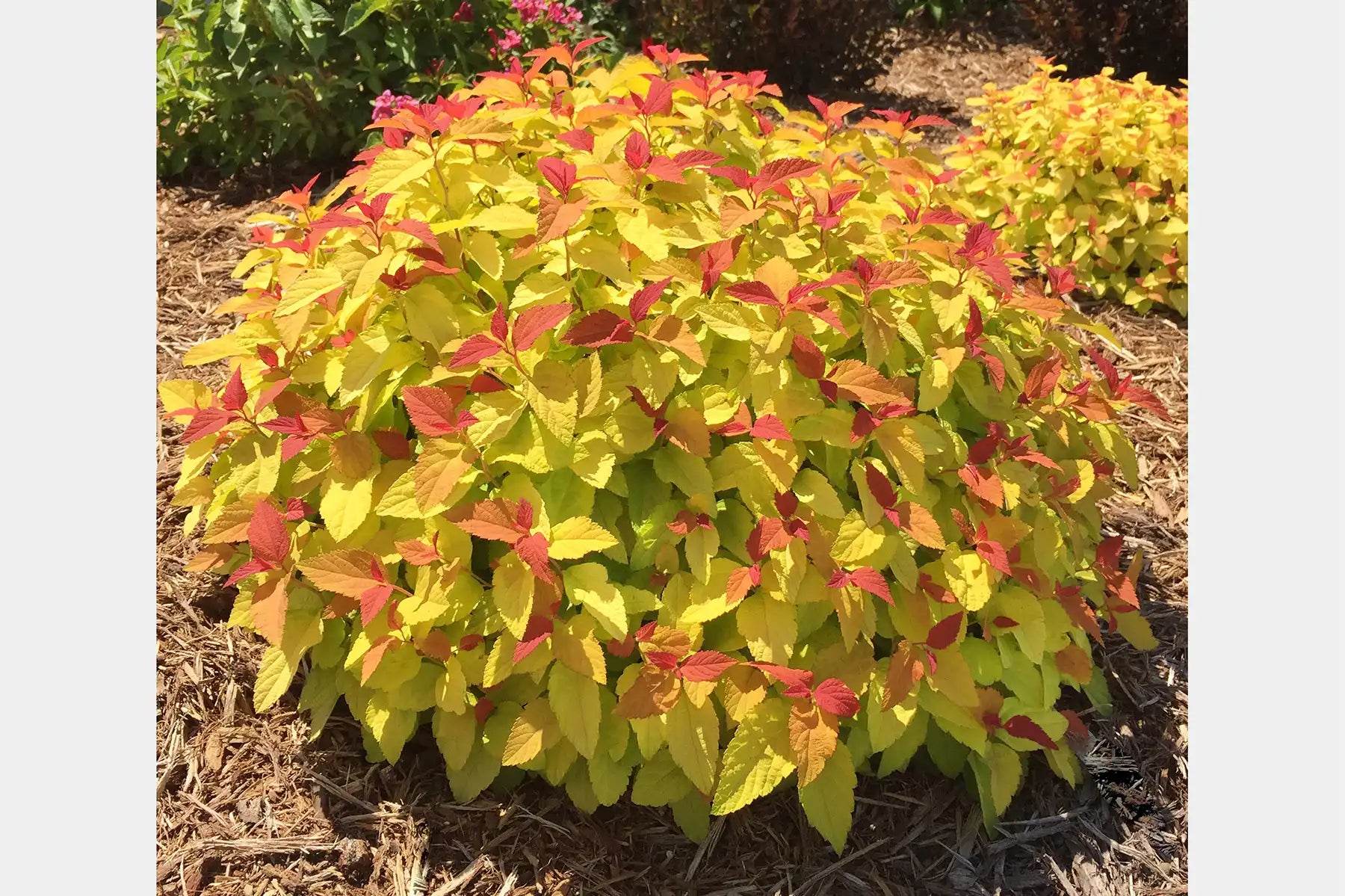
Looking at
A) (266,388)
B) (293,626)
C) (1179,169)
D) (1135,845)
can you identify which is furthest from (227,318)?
(1179,169)

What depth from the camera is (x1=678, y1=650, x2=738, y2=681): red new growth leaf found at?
5.15 ft

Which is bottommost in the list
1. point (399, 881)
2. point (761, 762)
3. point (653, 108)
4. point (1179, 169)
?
point (399, 881)

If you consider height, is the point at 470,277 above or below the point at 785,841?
above

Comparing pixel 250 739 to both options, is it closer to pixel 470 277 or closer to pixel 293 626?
pixel 293 626

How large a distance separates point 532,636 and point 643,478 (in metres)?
0.34

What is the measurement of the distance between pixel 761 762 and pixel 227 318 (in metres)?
2.50

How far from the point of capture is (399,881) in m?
1.81

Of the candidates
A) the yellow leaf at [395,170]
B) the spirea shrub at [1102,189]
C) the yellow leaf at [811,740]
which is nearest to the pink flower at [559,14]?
the spirea shrub at [1102,189]

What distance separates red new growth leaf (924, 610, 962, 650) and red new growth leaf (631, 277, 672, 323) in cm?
71

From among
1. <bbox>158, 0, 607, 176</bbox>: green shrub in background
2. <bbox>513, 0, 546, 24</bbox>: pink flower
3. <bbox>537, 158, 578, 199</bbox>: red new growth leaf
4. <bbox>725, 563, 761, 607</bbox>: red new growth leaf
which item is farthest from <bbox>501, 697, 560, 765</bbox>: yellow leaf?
<bbox>513, 0, 546, 24</bbox>: pink flower

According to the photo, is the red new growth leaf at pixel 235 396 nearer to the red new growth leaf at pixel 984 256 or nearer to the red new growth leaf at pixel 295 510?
the red new growth leaf at pixel 295 510

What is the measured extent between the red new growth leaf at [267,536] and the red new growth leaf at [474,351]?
1.41 ft

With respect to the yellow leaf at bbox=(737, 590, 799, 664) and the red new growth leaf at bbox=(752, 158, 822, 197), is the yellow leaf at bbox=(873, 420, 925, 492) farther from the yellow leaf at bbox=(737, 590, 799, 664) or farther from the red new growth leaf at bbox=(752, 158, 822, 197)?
the red new growth leaf at bbox=(752, 158, 822, 197)

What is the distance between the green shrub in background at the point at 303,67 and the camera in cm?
399
